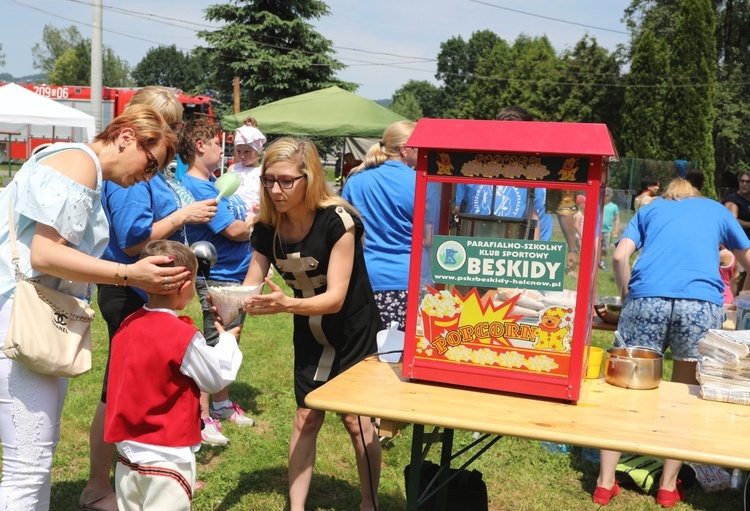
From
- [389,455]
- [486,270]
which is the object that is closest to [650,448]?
[486,270]

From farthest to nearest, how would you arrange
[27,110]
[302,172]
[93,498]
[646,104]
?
[646,104]
[27,110]
[93,498]
[302,172]

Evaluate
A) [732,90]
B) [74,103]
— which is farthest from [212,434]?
[732,90]

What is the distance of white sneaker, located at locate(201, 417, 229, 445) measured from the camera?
162 inches

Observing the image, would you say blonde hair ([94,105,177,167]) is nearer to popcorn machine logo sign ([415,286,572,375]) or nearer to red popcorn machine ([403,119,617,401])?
red popcorn machine ([403,119,617,401])

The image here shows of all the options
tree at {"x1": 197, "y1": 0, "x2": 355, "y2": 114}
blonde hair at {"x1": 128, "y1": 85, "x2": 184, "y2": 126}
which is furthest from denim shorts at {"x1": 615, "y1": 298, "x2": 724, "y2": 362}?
tree at {"x1": 197, "y1": 0, "x2": 355, "y2": 114}

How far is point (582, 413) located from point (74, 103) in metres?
31.4

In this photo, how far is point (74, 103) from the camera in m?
29.9

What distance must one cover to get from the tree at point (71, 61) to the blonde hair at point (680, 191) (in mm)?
70826

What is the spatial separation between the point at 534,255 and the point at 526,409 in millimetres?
454

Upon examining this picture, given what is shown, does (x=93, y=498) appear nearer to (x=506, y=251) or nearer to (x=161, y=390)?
(x=161, y=390)

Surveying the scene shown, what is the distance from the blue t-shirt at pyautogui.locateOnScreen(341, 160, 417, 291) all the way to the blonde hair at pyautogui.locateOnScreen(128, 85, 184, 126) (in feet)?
3.48

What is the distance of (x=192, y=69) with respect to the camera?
89.2 meters

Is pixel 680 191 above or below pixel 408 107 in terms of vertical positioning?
below

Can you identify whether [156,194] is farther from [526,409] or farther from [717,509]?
[717,509]
